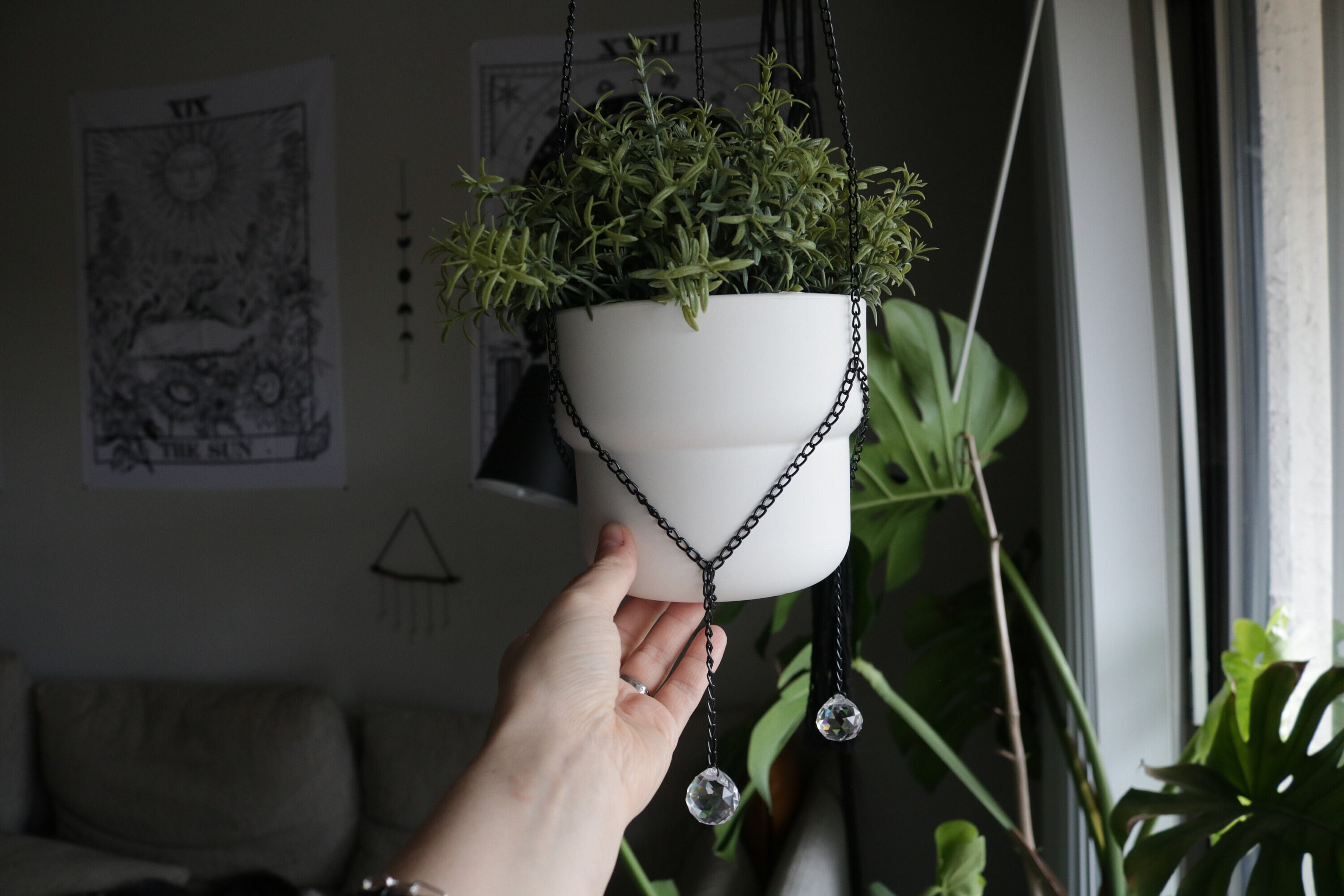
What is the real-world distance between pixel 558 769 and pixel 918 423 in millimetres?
681

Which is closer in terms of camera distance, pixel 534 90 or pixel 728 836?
pixel 728 836

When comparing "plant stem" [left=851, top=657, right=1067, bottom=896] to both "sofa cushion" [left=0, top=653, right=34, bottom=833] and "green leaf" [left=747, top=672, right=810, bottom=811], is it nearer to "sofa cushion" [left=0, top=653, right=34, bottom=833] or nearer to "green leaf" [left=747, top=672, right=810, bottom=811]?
"green leaf" [left=747, top=672, right=810, bottom=811]

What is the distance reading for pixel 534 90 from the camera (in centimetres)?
195

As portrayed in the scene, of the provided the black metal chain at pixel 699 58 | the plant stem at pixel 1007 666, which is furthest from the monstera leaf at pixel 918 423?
the black metal chain at pixel 699 58

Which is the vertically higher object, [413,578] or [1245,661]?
[1245,661]

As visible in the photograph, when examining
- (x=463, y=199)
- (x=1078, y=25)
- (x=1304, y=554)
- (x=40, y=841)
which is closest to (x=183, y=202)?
(x=463, y=199)

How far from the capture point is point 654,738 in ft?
1.81

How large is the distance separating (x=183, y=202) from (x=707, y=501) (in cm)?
237

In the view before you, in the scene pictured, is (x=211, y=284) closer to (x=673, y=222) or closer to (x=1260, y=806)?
(x=673, y=222)

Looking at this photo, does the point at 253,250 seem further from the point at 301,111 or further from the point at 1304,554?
the point at 1304,554

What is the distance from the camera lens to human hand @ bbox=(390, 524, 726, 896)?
44 centimetres

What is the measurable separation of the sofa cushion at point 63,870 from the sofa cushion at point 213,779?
0.34 ft

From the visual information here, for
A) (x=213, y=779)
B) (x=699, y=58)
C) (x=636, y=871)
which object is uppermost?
(x=699, y=58)

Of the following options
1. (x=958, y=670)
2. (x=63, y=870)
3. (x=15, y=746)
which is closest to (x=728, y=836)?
(x=958, y=670)
